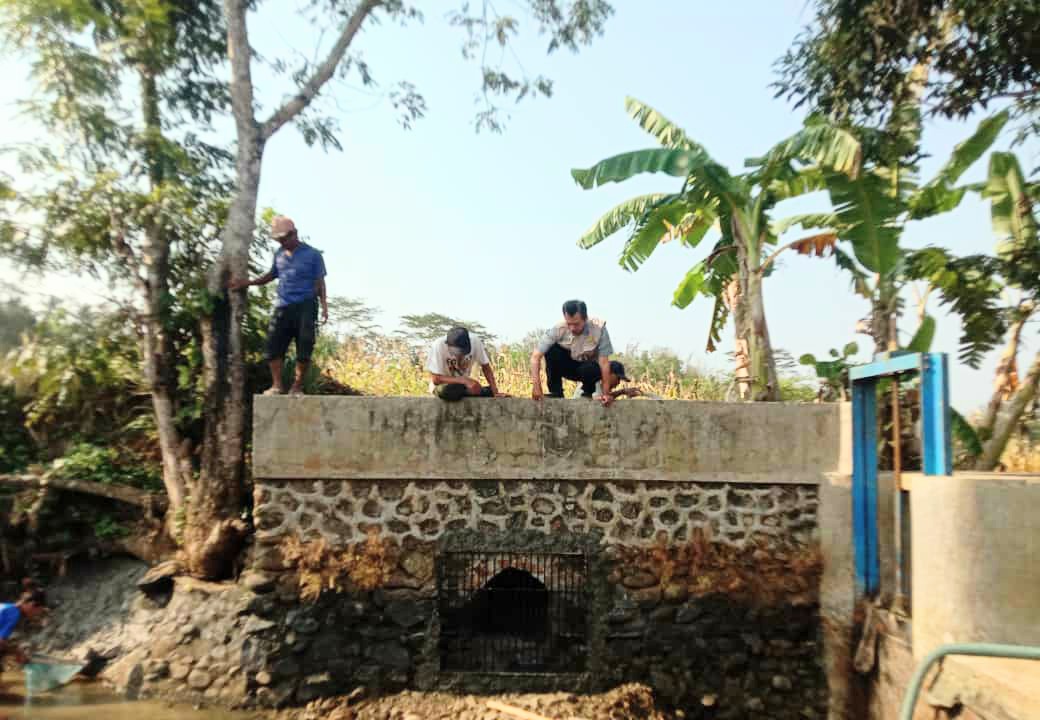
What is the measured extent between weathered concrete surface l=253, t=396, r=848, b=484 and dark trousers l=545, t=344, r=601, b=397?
56 centimetres

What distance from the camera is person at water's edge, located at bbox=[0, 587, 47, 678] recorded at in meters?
5.75

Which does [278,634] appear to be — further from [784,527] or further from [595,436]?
[784,527]

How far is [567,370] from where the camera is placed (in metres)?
7.04

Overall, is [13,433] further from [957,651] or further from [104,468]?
[957,651]

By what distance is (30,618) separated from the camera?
728 centimetres

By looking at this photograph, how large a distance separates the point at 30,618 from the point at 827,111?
10.4m

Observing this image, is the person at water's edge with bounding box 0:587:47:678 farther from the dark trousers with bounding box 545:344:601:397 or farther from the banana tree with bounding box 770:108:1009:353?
the banana tree with bounding box 770:108:1009:353

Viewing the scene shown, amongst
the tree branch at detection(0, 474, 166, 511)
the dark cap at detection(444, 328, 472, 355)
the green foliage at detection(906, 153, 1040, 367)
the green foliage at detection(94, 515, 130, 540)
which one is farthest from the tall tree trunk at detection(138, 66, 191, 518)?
the green foliage at detection(906, 153, 1040, 367)

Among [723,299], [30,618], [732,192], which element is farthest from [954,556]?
[30,618]

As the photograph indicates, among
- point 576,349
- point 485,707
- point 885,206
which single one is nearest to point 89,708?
point 485,707

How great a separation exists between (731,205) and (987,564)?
14.8 ft

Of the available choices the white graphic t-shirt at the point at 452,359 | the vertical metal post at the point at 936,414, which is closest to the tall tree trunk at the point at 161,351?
the white graphic t-shirt at the point at 452,359

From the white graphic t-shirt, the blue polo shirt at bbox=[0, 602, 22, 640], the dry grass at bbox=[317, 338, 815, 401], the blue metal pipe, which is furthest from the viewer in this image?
the dry grass at bbox=[317, 338, 815, 401]

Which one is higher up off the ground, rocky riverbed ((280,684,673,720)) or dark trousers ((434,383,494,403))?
dark trousers ((434,383,494,403))
